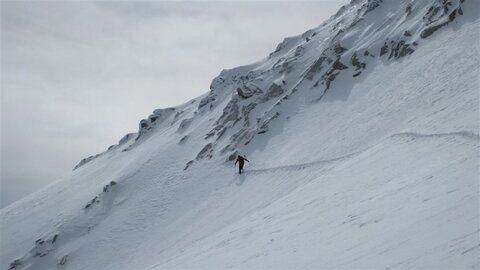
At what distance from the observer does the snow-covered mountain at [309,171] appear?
43.9ft

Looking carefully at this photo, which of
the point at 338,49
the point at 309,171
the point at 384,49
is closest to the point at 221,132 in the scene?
the point at 338,49

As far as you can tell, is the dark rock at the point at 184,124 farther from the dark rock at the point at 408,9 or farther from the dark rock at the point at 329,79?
the dark rock at the point at 408,9

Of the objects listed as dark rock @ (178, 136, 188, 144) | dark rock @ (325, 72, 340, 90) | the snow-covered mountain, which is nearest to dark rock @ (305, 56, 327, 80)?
the snow-covered mountain

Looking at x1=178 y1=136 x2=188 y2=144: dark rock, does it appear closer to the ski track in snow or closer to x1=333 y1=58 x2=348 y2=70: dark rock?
the ski track in snow

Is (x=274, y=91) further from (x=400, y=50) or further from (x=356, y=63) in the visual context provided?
(x=400, y=50)

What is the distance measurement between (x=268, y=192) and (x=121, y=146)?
47.3 meters

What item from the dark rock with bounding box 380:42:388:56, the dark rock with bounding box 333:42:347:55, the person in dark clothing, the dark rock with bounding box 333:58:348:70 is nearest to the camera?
the person in dark clothing

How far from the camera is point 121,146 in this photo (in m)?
71.8

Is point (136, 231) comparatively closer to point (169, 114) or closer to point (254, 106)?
point (254, 106)

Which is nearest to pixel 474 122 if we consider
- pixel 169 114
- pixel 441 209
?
pixel 441 209

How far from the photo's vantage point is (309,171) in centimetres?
2981

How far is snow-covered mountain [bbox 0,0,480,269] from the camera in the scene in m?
13.4

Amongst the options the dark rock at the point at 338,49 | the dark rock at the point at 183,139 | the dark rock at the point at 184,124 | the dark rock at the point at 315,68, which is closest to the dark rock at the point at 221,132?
the dark rock at the point at 183,139

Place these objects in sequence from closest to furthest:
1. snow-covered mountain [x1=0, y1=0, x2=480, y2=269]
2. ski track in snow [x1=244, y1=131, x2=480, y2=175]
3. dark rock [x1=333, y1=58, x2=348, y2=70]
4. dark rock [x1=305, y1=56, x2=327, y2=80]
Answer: snow-covered mountain [x1=0, y1=0, x2=480, y2=269] < ski track in snow [x1=244, y1=131, x2=480, y2=175] < dark rock [x1=333, y1=58, x2=348, y2=70] < dark rock [x1=305, y1=56, x2=327, y2=80]
